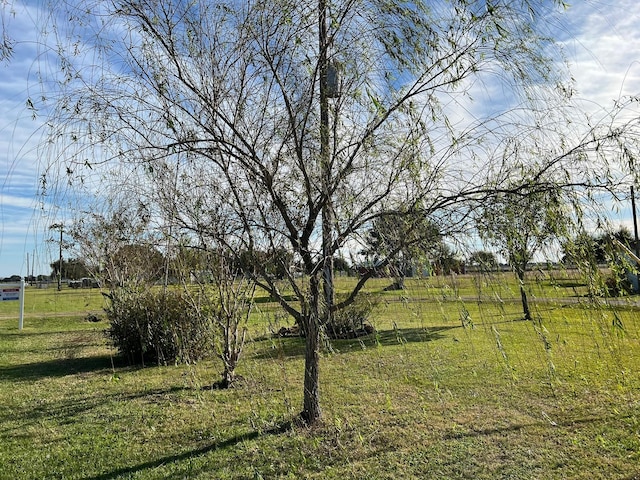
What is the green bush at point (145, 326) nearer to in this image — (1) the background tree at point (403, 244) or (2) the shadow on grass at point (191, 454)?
(2) the shadow on grass at point (191, 454)

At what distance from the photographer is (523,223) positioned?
3141mm

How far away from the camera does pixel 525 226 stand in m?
3.13

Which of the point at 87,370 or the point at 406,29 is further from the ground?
the point at 406,29

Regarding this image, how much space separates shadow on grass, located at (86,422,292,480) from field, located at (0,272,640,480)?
2 centimetres

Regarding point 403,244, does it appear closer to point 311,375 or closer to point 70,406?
point 311,375

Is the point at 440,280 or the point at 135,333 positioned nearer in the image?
the point at 440,280

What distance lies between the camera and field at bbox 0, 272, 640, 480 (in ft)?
12.0

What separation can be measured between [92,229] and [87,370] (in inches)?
222

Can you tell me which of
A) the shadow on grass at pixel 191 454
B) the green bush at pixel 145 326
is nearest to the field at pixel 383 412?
the shadow on grass at pixel 191 454

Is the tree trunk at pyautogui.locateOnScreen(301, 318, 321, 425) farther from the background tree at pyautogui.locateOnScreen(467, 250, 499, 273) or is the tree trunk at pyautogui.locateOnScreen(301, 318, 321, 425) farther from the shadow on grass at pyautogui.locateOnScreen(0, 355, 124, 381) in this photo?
the shadow on grass at pyautogui.locateOnScreen(0, 355, 124, 381)

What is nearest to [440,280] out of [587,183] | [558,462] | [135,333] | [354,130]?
[587,183]

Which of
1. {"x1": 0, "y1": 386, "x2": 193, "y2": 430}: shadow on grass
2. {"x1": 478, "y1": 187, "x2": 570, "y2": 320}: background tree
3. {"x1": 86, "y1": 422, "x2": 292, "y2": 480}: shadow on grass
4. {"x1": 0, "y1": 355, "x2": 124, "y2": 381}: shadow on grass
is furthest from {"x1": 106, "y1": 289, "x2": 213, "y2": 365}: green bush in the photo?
{"x1": 478, "y1": 187, "x2": 570, "y2": 320}: background tree

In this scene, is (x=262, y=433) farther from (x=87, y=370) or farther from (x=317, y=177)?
(x=87, y=370)

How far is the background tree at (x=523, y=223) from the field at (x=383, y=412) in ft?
0.53
